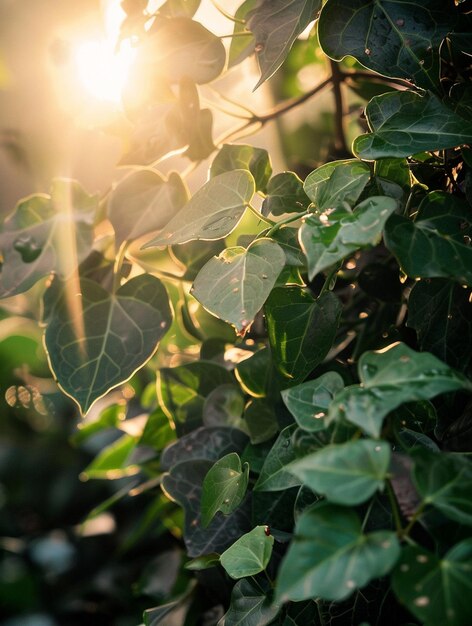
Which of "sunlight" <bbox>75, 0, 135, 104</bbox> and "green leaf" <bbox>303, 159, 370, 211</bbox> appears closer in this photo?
"green leaf" <bbox>303, 159, 370, 211</bbox>

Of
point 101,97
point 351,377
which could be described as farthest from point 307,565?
point 101,97

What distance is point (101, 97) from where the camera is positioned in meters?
0.67

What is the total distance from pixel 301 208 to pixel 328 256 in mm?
174

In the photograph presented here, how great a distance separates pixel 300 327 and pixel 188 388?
8.1 inches

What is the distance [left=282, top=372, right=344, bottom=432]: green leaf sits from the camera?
0.36 m

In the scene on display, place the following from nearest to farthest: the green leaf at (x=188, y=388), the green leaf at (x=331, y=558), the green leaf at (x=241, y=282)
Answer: the green leaf at (x=331, y=558), the green leaf at (x=241, y=282), the green leaf at (x=188, y=388)

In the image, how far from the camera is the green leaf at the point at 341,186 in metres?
0.40

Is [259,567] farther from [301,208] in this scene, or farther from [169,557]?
[169,557]

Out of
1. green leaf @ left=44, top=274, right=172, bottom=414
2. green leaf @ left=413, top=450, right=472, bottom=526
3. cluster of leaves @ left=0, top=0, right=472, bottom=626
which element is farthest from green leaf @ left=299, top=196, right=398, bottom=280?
green leaf @ left=44, top=274, right=172, bottom=414

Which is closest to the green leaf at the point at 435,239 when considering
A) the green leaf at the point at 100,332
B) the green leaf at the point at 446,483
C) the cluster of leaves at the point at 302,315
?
the cluster of leaves at the point at 302,315

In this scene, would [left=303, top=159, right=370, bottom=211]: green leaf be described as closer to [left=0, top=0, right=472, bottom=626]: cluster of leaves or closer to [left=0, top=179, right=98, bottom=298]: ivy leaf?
[left=0, top=0, right=472, bottom=626]: cluster of leaves

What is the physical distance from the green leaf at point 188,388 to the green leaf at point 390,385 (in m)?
0.28

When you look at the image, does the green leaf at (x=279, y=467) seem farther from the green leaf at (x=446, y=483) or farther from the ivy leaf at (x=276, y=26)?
the ivy leaf at (x=276, y=26)

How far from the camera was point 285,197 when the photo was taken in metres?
0.51
